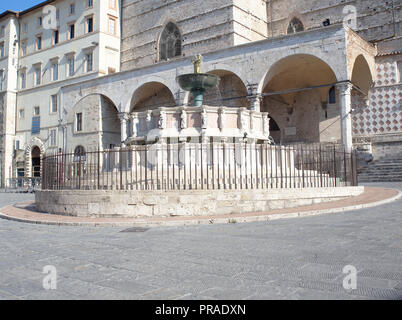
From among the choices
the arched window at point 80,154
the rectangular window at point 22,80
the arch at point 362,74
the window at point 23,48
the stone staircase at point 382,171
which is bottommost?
the stone staircase at point 382,171

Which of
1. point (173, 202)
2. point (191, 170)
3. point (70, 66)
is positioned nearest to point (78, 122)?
point (70, 66)

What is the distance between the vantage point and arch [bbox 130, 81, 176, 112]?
26.2m

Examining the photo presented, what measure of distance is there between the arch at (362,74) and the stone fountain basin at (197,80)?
11.7 m

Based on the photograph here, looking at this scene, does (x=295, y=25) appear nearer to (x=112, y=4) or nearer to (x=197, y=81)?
(x=112, y=4)

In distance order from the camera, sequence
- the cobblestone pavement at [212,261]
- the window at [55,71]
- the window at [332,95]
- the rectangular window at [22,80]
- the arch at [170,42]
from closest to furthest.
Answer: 1. the cobblestone pavement at [212,261]
2. the window at [332,95]
3. the arch at [170,42]
4. the window at [55,71]
5. the rectangular window at [22,80]

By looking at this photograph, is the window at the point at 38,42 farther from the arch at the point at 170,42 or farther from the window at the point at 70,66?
the arch at the point at 170,42

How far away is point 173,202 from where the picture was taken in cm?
799

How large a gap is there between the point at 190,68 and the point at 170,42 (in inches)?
332

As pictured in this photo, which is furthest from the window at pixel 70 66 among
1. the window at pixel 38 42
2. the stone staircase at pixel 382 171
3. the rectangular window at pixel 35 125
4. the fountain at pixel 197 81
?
the stone staircase at pixel 382 171

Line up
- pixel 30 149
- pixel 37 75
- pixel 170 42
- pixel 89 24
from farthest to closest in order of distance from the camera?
pixel 37 75 → pixel 30 149 → pixel 89 24 → pixel 170 42

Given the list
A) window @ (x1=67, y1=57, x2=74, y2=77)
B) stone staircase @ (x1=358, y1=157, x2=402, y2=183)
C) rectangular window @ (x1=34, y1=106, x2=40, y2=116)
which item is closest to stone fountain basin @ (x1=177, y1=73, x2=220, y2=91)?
stone staircase @ (x1=358, y1=157, x2=402, y2=183)

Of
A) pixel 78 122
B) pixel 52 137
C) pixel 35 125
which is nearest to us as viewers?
pixel 78 122

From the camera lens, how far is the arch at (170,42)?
29233 millimetres

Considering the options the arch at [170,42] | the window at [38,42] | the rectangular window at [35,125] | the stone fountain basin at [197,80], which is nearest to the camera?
the stone fountain basin at [197,80]
